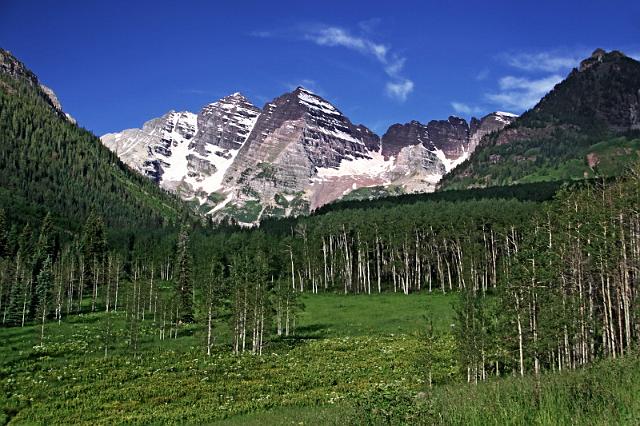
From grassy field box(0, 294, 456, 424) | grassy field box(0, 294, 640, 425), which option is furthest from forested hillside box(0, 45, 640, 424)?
grassy field box(0, 294, 456, 424)

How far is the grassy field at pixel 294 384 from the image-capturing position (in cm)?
1327

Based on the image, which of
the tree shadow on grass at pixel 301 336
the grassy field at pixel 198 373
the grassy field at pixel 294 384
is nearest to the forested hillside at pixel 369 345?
the grassy field at pixel 294 384

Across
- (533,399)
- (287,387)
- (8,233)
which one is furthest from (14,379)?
(8,233)

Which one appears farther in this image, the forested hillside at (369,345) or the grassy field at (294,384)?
the forested hillside at (369,345)

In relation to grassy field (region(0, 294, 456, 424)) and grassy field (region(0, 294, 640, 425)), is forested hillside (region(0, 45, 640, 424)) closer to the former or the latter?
grassy field (region(0, 294, 640, 425))

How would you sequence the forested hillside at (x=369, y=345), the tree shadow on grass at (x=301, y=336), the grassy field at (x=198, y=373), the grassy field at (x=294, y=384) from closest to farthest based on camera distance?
the grassy field at (x=294, y=384)
the forested hillside at (x=369, y=345)
the grassy field at (x=198, y=373)
the tree shadow on grass at (x=301, y=336)

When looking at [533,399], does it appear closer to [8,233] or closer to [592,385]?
[592,385]

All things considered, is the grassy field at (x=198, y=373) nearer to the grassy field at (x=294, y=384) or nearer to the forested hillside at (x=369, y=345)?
the grassy field at (x=294, y=384)

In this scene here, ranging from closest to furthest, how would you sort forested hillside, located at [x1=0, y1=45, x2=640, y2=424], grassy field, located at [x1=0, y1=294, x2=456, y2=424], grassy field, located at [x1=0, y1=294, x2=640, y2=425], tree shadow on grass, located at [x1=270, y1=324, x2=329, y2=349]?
grassy field, located at [x1=0, y1=294, x2=640, y2=425] → forested hillside, located at [x1=0, y1=45, x2=640, y2=424] → grassy field, located at [x1=0, y1=294, x2=456, y2=424] → tree shadow on grass, located at [x1=270, y1=324, x2=329, y2=349]

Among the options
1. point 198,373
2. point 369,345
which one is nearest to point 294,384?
point 198,373

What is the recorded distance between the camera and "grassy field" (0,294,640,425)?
13.3 meters

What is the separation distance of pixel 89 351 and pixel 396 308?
50750mm

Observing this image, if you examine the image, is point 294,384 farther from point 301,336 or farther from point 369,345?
point 301,336

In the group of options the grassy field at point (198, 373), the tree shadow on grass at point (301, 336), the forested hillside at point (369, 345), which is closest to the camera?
the forested hillside at point (369, 345)
